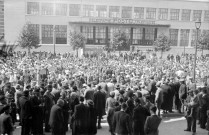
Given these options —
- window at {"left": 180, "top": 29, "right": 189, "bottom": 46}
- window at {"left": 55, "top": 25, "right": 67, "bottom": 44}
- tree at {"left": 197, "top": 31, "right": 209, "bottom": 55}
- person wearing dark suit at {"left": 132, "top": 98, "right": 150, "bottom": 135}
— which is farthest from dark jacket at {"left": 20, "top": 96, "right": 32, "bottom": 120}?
window at {"left": 180, "top": 29, "right": 189, "bottom": 46}

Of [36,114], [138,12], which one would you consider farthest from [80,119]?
[138,12]

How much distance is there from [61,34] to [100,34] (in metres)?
7.89

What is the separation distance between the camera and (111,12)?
54.6 m

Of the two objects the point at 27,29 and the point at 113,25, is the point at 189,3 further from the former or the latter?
the point at 27,29

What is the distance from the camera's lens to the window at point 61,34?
51750 mm

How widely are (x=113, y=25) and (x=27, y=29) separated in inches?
677

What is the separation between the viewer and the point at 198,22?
17.0 m

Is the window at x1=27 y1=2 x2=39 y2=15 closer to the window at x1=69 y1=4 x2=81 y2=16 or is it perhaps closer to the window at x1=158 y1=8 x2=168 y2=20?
the window at x1=69 y1=4 x2=81 y2=16

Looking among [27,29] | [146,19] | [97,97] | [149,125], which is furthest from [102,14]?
[149,125]

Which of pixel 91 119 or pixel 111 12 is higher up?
pixel 111 12

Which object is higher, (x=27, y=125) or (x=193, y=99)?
(x=193, y=99)

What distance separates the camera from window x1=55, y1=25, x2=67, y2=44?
51750 mm

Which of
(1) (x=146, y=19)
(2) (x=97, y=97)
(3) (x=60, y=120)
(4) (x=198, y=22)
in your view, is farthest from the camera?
(1) (x=146, y=19)

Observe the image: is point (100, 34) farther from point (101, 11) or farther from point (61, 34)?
point (61, 34)
